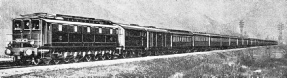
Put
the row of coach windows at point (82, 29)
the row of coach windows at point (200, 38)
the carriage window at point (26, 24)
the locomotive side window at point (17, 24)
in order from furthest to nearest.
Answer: the row of coach windows at point (200, 38)
the locomotive side window at point (17, 24)
the row of coach windows at point (82, 29)
the carriage window at point (26, 24)

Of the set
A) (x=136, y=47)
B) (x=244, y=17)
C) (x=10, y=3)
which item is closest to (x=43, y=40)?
(x=136, y=47)

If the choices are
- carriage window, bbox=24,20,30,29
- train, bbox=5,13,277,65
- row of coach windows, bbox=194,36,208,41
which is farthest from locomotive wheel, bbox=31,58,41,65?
row of coach windows, bbox=194,36,208,41

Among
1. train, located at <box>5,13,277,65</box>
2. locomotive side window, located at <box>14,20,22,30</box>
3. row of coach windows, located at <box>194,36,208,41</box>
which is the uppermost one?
locomotive side window, located at <box>14,20,22,30</box>

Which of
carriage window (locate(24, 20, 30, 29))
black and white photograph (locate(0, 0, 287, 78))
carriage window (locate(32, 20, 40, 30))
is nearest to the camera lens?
black and white photograph (locate(0, 0, 287, 78))

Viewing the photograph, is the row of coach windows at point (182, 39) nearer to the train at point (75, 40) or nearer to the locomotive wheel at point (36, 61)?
the train at point (75, 40)

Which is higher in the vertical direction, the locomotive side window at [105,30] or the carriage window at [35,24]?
the carriage window at [35,24]

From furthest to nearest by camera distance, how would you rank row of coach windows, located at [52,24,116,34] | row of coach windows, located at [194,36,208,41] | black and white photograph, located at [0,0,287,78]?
row of coach windows, located at [194,36,208,41]
row of coach windows, located at [52,24,116,34]
black and white photograph, located at [0,0,287,78]

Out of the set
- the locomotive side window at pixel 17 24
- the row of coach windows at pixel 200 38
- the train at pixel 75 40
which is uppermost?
the locomotive side window at pixel 17 24

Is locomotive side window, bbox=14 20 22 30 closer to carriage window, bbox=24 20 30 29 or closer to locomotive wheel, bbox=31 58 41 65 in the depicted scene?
carriage window, bbox=24 20 30 29

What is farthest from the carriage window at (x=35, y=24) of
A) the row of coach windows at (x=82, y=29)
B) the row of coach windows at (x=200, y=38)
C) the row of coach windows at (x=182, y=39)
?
the row of coach windows at (x=200, y=38)

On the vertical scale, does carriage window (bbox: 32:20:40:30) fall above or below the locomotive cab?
above
